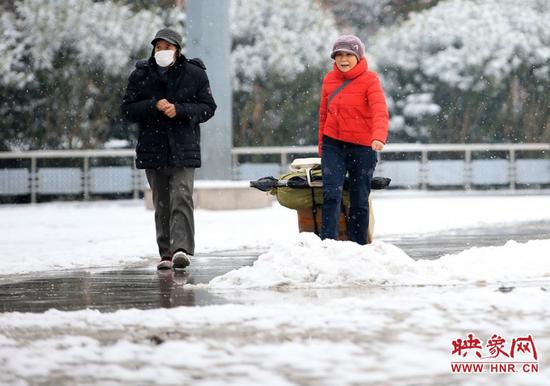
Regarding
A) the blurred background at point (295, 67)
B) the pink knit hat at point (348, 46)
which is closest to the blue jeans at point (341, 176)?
the pink knit hat at point (348, 46)

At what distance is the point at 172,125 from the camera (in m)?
11.4

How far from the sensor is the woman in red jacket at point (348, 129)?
1095cm

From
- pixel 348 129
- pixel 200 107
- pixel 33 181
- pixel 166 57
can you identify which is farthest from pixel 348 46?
pixel 33 181

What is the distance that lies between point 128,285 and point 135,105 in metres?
1.83

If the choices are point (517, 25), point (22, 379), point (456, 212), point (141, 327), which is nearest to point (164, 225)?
point (141, 327)

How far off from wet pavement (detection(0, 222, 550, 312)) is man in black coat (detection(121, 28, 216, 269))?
32cm

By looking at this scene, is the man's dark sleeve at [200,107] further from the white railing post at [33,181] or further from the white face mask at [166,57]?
the white railing post at [33,181]

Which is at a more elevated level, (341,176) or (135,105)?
(135,105)

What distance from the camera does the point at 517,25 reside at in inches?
1234

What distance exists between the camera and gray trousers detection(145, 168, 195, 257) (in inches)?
449

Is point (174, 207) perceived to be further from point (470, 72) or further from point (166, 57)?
point (470, 72)

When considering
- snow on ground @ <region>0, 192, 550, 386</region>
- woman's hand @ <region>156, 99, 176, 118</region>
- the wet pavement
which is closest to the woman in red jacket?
snow on ground @ <region>0, 192, 550, 386</region>

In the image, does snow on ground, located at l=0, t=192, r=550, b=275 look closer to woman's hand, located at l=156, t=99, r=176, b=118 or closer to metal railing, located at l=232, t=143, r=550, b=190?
woman's hand, located at l=156, t=99, r=176, b=118

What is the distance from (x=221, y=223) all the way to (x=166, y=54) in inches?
281
